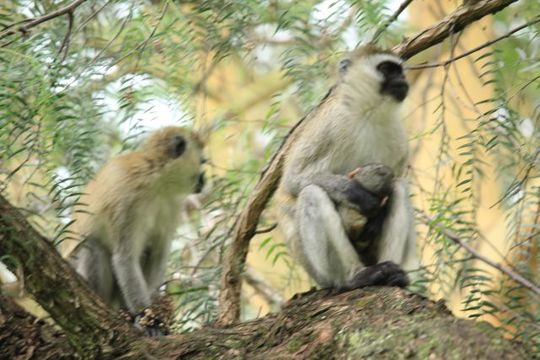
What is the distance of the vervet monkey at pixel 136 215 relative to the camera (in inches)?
256

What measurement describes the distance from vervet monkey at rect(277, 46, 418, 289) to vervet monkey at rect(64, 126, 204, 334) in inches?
53.1

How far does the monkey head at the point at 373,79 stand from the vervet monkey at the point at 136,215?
1508 millimetres

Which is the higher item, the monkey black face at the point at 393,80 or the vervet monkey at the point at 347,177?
the monkey black face at the point at 393,80

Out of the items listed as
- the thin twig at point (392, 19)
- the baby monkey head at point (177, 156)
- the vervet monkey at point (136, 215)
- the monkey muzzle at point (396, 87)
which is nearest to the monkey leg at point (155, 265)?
the vervet monkey at point (136, 215)

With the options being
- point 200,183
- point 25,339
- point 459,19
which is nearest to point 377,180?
point 459,19

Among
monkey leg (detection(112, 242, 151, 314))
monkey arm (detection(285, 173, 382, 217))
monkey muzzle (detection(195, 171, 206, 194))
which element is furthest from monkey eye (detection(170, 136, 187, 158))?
monkey arm (detection(285, 173, 382, 217))

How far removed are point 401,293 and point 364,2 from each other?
6.01 feet

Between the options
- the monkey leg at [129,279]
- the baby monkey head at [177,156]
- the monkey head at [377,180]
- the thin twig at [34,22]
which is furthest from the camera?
the baby monkey head at [177,156]

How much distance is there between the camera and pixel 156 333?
5469 millimetres

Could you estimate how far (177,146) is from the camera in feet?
23.0

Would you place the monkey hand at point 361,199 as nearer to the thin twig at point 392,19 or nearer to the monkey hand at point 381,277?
the monkey hand at point 381,277

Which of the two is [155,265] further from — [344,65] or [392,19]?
[392,19]

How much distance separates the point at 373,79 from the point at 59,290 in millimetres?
2937

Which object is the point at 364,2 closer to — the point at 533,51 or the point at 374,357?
the point at 533,51
